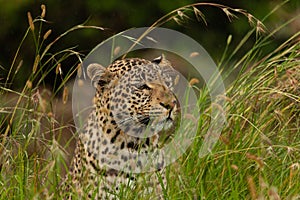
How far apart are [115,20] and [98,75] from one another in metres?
3.99

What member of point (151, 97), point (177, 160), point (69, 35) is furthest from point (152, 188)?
point (69, 35)

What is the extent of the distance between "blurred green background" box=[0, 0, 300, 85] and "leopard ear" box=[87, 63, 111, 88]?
3616 millimetres

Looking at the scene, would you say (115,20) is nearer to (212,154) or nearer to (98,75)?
(98,75)

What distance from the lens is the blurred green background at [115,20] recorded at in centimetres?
878

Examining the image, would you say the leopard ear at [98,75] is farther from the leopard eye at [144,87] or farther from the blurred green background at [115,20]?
the blurred green background at [115,20]

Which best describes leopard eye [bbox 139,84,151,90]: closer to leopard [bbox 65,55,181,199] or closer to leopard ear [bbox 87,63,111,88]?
leopard [bbox 65,55,181,199]

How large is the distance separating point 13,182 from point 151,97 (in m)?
0.94

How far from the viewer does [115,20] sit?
29.4 feet

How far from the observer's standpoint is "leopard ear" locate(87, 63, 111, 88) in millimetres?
5008

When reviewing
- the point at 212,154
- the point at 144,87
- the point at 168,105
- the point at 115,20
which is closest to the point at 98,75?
the point at 144,87

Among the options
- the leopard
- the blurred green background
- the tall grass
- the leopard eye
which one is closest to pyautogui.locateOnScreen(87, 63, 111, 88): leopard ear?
the leopard

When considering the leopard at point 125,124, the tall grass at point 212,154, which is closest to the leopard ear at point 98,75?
the leopard at point 125,124

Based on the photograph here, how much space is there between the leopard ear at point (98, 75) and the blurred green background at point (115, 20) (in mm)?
3616

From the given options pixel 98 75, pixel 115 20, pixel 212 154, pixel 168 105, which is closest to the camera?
pixel 212 154
